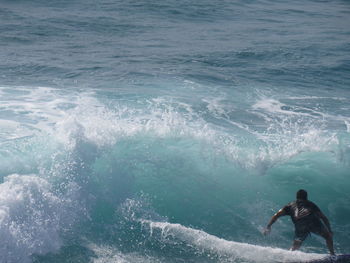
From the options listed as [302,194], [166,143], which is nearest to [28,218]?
[166,143]

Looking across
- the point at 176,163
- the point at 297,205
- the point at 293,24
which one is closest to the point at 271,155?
the point at 176,163

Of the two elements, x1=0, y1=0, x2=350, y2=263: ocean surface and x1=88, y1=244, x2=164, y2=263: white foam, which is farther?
x1=0, y1=0, x2=350, y2=263: ocean surface

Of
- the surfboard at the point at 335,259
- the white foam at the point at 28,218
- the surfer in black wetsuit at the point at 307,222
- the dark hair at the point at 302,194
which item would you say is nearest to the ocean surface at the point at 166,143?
the white foam at the point at 28,218

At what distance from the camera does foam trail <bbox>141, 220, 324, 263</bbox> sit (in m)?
7.15

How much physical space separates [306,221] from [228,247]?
4.62ft

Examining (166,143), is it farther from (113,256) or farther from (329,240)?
(329,240)

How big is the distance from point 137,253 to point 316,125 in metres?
7.16

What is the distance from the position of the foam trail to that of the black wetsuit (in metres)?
0.43

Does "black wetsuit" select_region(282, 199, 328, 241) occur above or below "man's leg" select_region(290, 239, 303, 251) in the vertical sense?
above

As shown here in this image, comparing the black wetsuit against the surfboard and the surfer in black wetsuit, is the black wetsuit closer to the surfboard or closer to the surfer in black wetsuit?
the surfer in black wetsuit

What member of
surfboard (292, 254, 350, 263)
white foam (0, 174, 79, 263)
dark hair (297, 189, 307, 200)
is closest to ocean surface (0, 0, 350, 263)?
white foam (0, 174, 79, 263)

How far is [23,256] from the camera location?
7293 mm

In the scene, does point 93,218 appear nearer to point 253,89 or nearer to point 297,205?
point 297,205

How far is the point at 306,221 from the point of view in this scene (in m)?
7.60
